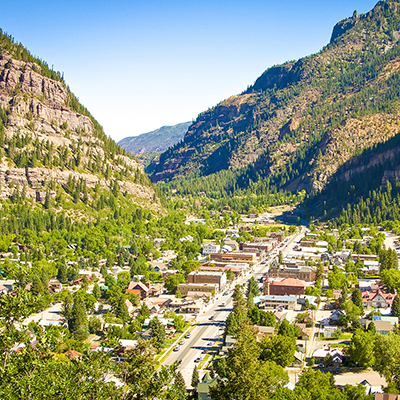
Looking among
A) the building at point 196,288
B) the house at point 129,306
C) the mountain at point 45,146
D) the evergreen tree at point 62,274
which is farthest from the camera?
the mountain at point 45,146

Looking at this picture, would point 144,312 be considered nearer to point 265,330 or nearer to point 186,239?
point 265,330

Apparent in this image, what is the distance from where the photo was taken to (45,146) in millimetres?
171000

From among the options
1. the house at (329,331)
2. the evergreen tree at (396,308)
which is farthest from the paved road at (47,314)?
the evergreen tree at (396,308)

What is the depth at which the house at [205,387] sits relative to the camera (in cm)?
5011

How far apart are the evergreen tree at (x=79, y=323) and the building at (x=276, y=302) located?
30.9 m

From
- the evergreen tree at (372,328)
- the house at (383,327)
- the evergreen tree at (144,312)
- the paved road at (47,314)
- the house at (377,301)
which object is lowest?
the house at (377,301)

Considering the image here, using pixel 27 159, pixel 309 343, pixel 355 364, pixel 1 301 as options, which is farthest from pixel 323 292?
pixel 27 159

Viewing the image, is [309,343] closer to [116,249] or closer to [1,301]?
[1,301]

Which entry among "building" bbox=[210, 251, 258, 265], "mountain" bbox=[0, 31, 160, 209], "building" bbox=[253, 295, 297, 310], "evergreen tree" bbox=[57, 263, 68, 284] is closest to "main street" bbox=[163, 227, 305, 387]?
"building" bbox=[253, 295, 297, 310]

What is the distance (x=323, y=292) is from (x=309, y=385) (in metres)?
51.4

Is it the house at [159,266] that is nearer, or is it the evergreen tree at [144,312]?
the evergreen tree at [144,312]

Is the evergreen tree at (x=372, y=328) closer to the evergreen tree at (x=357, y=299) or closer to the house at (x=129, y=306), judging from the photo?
the evergreen tree at (x=357, y=299)

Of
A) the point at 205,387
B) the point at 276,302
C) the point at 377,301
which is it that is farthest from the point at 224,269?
the point at 205,387

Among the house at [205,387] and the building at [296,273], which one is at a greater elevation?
the house at [205,387]
